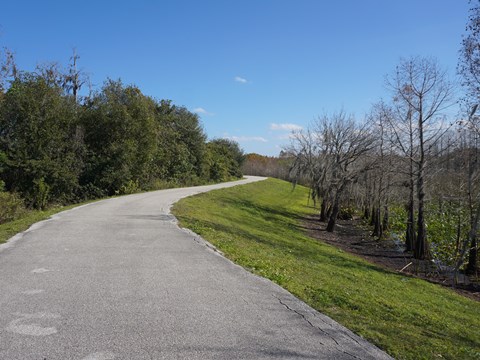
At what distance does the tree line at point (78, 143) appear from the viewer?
2353 centimetres

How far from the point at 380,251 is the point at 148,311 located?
21.2 m

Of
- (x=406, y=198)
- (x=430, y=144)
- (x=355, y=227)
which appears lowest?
(x=355, y=227)

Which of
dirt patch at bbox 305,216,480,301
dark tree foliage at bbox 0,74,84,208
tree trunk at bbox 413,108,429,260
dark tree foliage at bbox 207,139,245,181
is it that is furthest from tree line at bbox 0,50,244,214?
tree trunk at bbox 413,108,429,260

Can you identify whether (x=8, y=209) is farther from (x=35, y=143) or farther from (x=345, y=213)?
(x=345, y=213)

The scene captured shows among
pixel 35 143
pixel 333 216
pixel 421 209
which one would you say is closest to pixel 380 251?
pixel 421 209

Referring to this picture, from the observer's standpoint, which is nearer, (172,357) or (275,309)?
(172,357)

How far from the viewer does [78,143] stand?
27.4 meters

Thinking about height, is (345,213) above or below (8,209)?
below

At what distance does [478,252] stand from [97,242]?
18.9 metres

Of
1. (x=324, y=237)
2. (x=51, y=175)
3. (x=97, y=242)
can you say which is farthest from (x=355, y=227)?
(x=97, y=242)

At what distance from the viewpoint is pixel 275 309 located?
569 cm

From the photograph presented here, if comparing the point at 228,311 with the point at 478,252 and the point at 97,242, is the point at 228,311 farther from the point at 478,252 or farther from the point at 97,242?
the point at 478,252

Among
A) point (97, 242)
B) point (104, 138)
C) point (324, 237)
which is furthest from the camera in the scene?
point (104, 138)

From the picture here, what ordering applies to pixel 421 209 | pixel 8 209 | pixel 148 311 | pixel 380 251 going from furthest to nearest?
pixel 380 251, pixel 421 209, pixel 8 209, pixel 148 311
